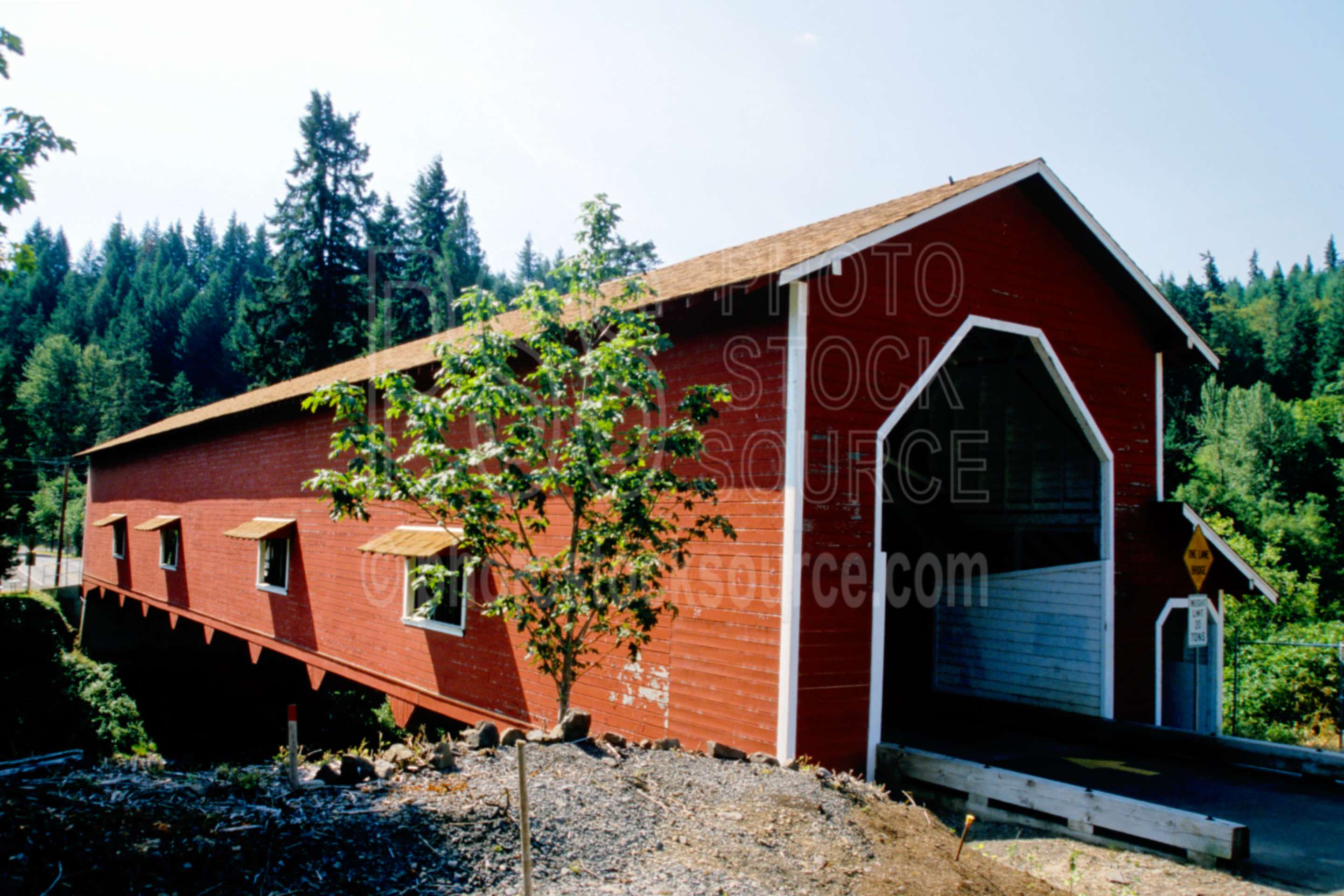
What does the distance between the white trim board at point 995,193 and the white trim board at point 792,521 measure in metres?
0.27

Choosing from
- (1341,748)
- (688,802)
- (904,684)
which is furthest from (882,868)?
(1341,748)

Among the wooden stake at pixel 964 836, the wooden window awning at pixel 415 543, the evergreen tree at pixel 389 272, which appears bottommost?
the wooden stake at pixel 964 836

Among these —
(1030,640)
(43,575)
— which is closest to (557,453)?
(1030,640)

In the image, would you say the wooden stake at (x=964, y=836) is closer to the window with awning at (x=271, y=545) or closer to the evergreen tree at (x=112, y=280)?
the window with awning at (x=271, y=545)

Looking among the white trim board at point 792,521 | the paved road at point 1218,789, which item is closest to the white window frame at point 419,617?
the white trim board at point 792,521

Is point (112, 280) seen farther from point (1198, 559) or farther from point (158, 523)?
point (1198, 559)

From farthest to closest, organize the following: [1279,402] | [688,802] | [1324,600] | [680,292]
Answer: [1279,402] < [1324,600] < [680,292] < [688,802]

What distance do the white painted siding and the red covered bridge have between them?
3 cm

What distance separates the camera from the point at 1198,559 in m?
9.82

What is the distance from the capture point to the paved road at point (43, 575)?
36781 mm

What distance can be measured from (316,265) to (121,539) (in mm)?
16701

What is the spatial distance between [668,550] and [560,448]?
1.22 metres

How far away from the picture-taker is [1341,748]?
39.7ft

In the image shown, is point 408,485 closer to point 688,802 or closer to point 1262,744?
point 688,802
